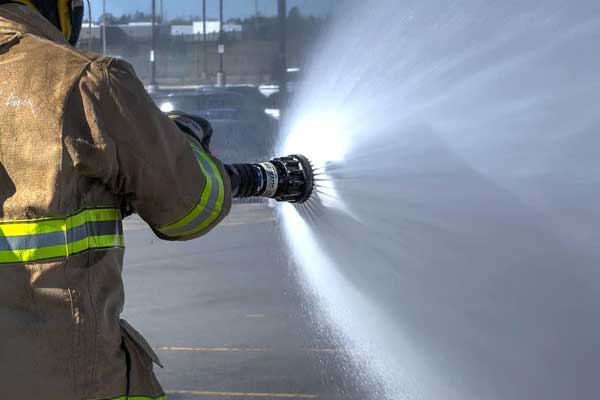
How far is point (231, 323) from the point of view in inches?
212

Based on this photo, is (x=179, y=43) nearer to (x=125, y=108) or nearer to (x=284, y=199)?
(x=284, y=199)

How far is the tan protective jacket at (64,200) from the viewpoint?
1.71m

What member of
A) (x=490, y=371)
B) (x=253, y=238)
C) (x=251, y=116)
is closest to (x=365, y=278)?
(x=490, y=371)

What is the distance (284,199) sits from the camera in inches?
113

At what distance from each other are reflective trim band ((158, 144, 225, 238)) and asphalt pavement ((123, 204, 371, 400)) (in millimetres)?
1714

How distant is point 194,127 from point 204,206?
212mm

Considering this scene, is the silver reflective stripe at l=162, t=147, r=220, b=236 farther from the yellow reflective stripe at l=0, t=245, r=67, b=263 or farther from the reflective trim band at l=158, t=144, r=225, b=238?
the yellow reflective stripe at l=0, t=245, r=67, b=263

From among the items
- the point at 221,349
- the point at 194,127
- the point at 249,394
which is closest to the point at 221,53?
the point at 221,349

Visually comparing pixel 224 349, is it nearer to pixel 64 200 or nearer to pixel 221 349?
pixel 221 349

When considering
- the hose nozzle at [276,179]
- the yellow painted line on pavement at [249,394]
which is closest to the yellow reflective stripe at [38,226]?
the hose nozzle at [276,179]

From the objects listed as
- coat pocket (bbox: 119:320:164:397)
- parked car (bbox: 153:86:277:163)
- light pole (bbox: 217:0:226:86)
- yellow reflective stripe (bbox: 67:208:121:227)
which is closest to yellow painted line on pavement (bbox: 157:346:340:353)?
coat pocket (bbox: 119:320:164:397)

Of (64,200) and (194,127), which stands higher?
(194,127)

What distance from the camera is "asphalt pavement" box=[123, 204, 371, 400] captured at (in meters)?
4.26

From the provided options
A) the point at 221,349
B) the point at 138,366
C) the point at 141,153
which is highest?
the point at 141,153
